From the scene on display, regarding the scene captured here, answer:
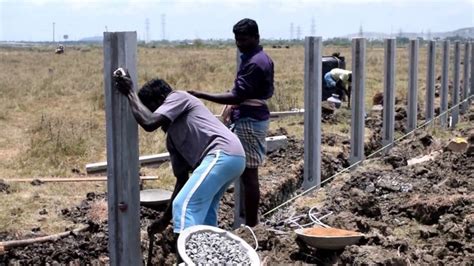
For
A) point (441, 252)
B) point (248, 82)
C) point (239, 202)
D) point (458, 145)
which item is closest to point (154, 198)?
point (239, 202)

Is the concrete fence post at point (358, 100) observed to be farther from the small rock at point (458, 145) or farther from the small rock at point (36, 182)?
the small rock at point (36, 182)

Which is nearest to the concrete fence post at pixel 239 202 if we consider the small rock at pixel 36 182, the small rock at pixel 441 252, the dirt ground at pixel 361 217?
the dirt ground at pixel 361 217

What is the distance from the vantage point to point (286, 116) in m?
14.2

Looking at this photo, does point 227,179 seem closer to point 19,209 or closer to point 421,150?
point 19,209

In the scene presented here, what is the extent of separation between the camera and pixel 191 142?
4.64m

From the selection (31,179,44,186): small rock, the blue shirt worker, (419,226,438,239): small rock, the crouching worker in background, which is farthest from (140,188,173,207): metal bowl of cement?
the blue shirt worker

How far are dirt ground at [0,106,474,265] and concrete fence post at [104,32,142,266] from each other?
0.79m

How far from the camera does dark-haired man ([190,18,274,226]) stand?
18.4 feet

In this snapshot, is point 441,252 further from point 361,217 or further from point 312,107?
point 312,107

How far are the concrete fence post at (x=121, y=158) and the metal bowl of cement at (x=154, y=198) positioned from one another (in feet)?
5.82

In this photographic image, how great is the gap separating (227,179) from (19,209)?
325cm

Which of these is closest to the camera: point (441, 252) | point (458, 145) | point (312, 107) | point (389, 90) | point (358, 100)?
point (441, 252)

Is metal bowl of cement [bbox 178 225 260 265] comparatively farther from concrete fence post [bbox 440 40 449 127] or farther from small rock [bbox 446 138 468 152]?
concrete fence post [bbox 440 40 449 127]

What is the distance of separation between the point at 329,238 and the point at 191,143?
43.4 inches
